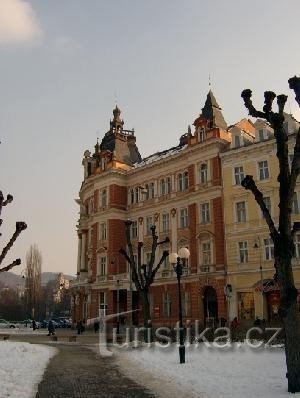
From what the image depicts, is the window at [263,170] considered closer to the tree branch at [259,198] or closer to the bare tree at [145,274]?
the bare tree at [145,274]

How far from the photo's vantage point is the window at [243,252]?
124ft

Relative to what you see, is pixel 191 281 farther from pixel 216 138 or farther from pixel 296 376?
pixel 296 376

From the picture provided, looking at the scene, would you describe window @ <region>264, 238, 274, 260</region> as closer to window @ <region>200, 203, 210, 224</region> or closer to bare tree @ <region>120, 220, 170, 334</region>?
window @ <region>200, 203, 210, 224</region>

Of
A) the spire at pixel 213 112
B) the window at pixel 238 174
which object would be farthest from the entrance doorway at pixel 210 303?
the spire at pixel 213 112

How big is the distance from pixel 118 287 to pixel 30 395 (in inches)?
1299

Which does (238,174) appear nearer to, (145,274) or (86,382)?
(145,274)

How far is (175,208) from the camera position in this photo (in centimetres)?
4450

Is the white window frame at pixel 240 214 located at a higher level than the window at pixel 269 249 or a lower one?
higher

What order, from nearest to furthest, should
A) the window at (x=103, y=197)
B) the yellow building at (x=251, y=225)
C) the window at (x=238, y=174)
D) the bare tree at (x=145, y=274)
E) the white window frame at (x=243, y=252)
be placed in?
the bare tree at (x=145, y=274)
the yellow building at (x=251, y=225)
the white window frame at (x=243, y=252)
the window at (x=238, y=174)
the window at (x=103, y=197)

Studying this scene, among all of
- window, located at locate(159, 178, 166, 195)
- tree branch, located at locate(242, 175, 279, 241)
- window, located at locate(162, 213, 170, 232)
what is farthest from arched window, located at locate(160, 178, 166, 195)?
tree branch, located at locate(242, 175, 279, 241)

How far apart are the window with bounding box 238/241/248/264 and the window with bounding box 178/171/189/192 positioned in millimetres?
8950

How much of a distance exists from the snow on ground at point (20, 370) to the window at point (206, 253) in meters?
20.1

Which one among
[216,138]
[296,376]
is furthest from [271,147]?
[296,376]

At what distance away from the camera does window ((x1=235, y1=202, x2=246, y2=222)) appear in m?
38.8
